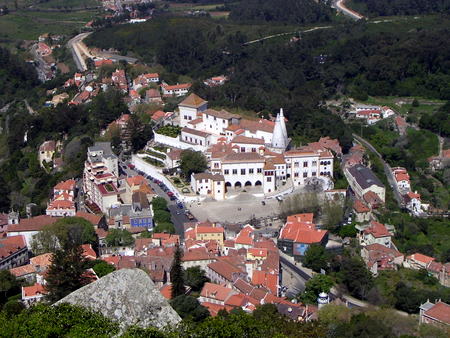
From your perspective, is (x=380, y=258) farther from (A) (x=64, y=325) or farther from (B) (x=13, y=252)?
(A) (x=64, y=325)

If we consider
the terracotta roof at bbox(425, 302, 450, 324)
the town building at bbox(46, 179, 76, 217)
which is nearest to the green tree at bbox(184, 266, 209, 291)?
the terracotta roof at bbox(425, 302, 450, 324)

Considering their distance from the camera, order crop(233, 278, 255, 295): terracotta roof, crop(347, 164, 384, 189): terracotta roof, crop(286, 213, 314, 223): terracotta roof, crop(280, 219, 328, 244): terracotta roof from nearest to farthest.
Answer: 1. crop(233, 278, 255, 295): terracotta roof
2. crop(280, 219, 328, 244): terracotta roof
3. crop(286, 213, 314, 223): terracotta roof
4. crop(347, 164, 384, 189): terracotta roof

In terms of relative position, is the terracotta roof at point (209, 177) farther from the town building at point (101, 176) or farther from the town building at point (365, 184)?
the town building at point (365, 184)

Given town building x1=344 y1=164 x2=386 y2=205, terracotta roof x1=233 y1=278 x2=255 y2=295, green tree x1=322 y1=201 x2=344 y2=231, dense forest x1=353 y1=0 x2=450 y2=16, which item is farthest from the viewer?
dense forest x1=353 y1=0 x2=450 y2=16

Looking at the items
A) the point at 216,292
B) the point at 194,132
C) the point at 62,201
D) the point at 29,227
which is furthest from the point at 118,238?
the point at 194,132

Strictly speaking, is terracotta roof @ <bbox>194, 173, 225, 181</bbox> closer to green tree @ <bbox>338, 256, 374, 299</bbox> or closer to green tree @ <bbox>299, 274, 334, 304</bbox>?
green tree @ <bbox>338, 256, 374, 299</bbox>

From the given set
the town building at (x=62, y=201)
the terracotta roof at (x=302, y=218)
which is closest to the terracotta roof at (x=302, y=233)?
the terracotta roof at (x=302, y=218)
